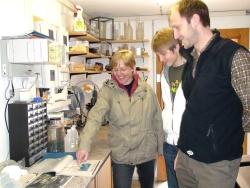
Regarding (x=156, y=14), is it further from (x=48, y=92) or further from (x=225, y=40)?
(x=225, y=40)

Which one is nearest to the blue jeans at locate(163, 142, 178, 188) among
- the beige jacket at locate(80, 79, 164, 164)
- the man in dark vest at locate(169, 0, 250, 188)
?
the beige jacket at locate(80, 79, 164, 164)

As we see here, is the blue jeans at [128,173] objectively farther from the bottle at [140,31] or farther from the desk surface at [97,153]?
the bottle at [140,31]

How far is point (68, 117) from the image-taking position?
298 cm

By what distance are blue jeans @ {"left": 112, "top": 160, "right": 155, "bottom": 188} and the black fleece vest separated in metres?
0.88

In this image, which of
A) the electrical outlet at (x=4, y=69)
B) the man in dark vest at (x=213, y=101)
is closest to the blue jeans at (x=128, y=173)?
the man in dark vest at (x=213, y=101)

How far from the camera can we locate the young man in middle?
2016mm

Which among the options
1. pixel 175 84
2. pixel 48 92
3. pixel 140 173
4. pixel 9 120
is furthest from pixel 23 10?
pixel 140 173

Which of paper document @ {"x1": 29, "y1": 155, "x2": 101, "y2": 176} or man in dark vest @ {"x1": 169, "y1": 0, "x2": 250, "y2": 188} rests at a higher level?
man in dark vest @ {"x1": 169, "y1": 0, "x2": 250, "y2": 188}

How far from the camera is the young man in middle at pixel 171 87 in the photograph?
202 cm

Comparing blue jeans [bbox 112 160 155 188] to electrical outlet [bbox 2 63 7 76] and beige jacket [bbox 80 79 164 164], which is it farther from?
electrical outlet [bbox 2 63 7 76]

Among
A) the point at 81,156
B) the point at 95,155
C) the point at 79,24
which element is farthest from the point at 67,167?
the point at 79,24

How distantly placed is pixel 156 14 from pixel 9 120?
299cm

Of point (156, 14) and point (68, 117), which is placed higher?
point (156, 14)

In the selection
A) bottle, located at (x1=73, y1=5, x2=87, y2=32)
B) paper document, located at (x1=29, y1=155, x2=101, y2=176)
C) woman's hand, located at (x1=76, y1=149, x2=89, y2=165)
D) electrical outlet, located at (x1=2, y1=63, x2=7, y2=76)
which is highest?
bottle, located at (x1=73, y1=5, x2=87, y2=32)
